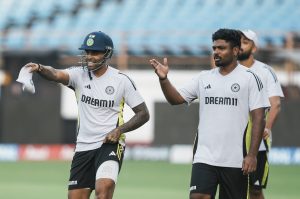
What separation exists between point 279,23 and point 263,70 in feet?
67.0

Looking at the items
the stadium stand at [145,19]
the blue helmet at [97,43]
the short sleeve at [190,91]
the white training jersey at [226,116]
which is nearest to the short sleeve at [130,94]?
the blue helmet at [97,43]

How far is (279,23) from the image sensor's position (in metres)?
30.0

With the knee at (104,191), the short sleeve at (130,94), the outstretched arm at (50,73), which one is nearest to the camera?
the knee at (104,191)

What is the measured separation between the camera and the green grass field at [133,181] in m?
13.7

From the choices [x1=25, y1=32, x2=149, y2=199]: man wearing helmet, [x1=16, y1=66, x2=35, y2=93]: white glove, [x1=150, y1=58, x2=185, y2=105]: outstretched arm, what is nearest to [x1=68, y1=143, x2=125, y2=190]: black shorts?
[x1=25, y1=32, x2=149, y2=199]: man wearing helmet

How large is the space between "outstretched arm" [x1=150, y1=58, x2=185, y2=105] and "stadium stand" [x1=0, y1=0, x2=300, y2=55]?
64.4 ft

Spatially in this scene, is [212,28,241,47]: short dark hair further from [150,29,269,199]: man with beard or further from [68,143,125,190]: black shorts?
[68,143,125,190]: black shorts

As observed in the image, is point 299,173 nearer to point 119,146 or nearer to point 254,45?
point 254,45

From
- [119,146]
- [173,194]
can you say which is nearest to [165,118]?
[173,194]

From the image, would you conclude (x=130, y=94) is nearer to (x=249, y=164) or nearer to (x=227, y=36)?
(x=227, y=36)

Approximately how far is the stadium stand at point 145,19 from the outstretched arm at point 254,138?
780 inches

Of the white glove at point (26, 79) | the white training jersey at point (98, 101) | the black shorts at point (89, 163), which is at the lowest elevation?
the black shorts at point (89, 163)

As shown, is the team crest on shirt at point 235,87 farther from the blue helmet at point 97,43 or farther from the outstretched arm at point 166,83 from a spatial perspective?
the blue helmet at point 97,43

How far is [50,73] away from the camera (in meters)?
8.26
